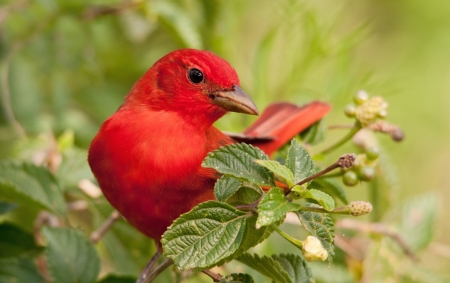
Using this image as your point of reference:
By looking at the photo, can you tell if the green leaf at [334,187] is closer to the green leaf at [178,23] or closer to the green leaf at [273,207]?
the green leaf at [273,207]

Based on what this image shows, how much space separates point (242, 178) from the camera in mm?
1846

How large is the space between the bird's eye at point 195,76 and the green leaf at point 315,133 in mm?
561

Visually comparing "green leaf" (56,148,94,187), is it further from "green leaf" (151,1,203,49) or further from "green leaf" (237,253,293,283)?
"green leaf" (237,253,293,283)

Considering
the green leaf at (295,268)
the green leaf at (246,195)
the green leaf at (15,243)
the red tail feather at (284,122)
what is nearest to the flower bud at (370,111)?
the red tail feather at (284,122)

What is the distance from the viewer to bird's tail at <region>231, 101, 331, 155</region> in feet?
9.75

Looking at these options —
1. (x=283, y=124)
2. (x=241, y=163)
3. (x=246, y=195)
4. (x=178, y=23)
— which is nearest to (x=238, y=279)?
(x=246, y=195)

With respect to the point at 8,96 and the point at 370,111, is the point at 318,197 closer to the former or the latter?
the point at 370,111

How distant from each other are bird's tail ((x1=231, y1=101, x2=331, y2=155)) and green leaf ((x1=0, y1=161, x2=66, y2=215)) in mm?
715

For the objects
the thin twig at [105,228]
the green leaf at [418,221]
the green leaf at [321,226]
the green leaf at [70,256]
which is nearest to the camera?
the green leaf at [321,226]

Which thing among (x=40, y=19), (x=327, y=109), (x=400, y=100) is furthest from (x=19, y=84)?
(x=400, y=100)

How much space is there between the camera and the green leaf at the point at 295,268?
2.15m

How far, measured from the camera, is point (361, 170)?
232 centimetres

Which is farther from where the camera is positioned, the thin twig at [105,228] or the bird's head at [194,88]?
the thin twig at [105,228]

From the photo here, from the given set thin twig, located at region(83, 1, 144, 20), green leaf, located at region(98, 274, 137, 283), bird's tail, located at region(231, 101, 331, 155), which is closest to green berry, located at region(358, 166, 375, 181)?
bird's tail, located at region(231, 101, 331, 155)
